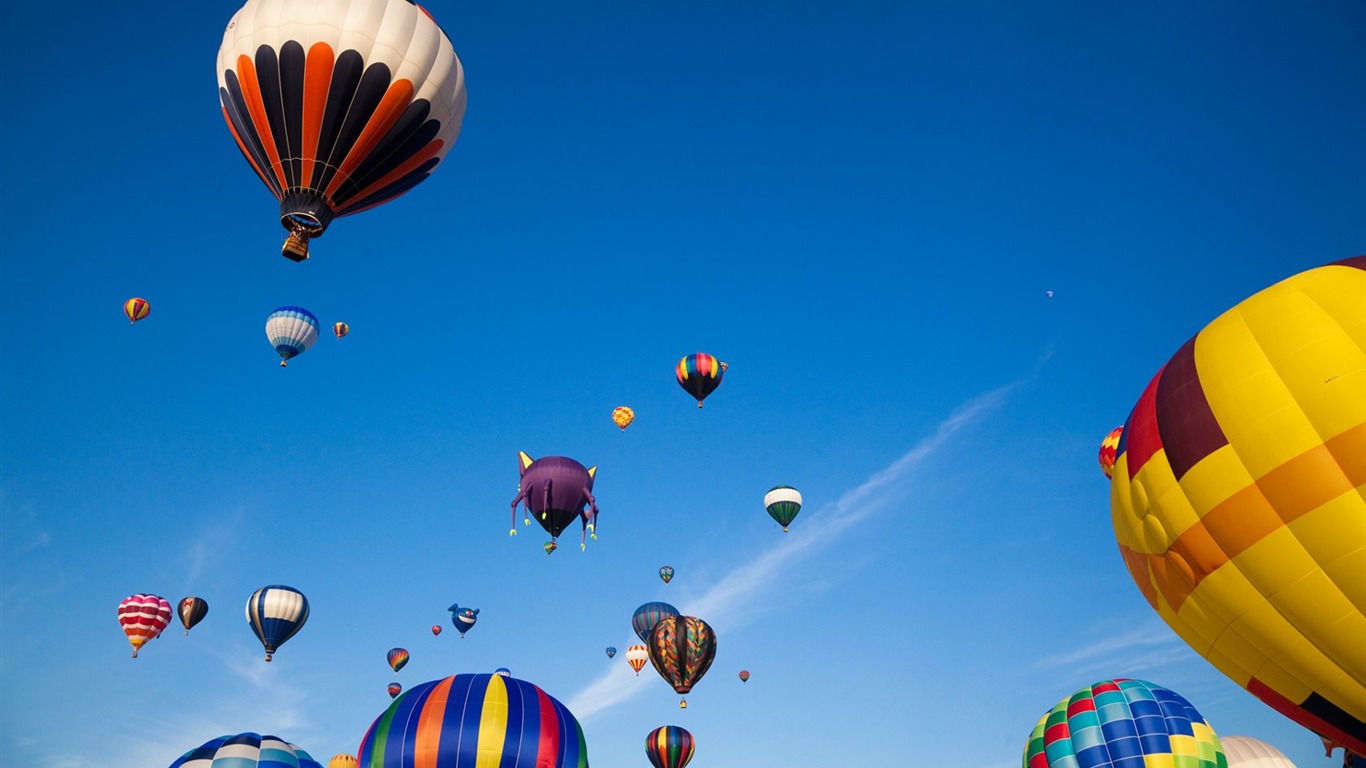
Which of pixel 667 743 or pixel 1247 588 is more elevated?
pixel 667 743

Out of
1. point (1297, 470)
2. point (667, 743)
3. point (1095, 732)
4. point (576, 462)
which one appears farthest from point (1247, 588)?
point (667, 743)

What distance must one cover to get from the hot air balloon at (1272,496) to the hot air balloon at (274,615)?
91.5ft

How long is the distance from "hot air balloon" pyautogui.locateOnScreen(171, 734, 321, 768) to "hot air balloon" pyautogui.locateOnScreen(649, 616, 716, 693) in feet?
36.4

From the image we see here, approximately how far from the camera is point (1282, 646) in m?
10.1

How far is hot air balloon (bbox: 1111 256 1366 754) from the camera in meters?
9.48

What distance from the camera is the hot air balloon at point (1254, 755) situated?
77.2 ft

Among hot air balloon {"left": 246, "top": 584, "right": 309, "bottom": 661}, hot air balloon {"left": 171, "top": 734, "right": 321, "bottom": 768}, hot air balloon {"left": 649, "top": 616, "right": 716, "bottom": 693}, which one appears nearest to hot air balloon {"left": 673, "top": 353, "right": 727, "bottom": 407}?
hot air balloon {"left": 649, "top": 616, "right": 716, "bottom": 693}

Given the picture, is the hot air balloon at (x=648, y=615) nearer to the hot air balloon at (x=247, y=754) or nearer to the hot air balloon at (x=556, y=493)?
the hot air balloon at (x=556, y=493)

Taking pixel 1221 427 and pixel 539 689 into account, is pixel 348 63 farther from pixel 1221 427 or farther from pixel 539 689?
pixel 1221 427

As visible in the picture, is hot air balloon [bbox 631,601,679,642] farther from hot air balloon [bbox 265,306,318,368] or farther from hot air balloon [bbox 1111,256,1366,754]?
hot air balloon [bbox 1111,256,1366,754]

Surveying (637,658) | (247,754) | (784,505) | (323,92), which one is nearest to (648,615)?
(637,658)

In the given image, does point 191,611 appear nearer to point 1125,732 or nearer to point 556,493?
point 556,493

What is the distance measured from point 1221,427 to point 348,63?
604 inches

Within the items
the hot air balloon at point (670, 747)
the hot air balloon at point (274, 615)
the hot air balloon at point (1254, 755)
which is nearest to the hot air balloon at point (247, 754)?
the hot air balloon at point (274, 615)
